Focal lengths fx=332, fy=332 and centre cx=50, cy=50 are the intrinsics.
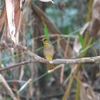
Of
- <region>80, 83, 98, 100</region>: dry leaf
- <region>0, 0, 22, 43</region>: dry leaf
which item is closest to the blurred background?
<region>80, 83, 98, 100</region>: dry leaf

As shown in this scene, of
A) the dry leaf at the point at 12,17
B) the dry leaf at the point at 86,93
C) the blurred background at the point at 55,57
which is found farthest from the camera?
the blurred background at the point at 55,57

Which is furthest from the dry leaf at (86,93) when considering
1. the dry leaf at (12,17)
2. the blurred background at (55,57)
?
the dry leaf at (12,17)

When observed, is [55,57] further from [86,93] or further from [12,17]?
[12,17]

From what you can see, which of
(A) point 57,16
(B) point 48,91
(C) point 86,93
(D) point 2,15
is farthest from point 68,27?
(D) point 2,15

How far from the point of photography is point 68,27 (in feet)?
9.23

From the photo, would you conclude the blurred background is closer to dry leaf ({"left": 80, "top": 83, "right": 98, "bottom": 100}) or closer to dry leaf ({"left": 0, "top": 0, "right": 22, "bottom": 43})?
dry leaf ({"left": 80, "top": 83, "right": 98, "bottom": 100})

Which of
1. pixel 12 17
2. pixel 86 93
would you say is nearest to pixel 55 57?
pixel 86 93

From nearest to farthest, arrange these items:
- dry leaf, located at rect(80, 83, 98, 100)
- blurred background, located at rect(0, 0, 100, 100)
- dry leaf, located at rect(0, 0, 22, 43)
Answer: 1. dry leaf, located at rect(0, 0, 22, 43)
2. dry leaf, located at rect(80, 83, 98, 100)
3. blurred background, located at rect(0, 0, 100, 100)

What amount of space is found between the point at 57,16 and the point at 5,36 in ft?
6.66

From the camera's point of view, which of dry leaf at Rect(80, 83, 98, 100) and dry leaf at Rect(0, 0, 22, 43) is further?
dry leaf at Rect(80, 83, 98, 100)

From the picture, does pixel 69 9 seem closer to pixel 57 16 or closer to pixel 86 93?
pixel 57 16

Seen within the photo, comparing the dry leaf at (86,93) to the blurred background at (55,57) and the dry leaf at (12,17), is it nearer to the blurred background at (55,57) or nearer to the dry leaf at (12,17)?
the blurred background at (55,57)

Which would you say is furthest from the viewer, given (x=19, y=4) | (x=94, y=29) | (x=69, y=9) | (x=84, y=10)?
(x=69, y=9)

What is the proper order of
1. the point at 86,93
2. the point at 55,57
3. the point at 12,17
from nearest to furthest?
the point at 12,17 → the point at 86,93 → the point at 55,57
